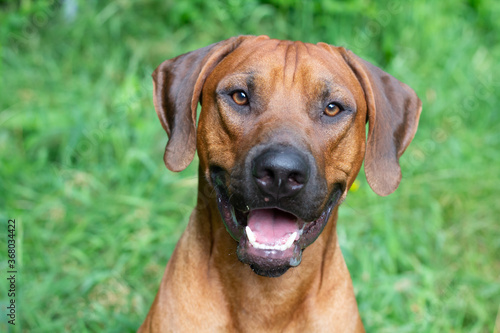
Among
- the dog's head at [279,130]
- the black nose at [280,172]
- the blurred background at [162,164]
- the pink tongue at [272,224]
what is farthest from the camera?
the blurred background at [162,164]

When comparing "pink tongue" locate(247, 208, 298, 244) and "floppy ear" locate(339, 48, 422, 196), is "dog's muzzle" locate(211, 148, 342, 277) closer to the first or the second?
"pink tongue" locate(247, 208, 298, 244)

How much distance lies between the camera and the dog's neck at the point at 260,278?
9.22 feet

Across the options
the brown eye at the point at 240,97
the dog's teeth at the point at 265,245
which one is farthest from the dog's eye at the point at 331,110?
the dog's teeth at the point at 265,245

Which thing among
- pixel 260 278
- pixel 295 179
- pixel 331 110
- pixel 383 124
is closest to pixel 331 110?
pixel 331 110

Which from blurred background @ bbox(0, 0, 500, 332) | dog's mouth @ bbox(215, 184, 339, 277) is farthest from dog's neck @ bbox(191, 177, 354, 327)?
blurred background @ bbox(0, 0, 500, 332)

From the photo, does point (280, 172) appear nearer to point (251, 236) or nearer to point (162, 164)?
point (251, 236)

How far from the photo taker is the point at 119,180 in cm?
507

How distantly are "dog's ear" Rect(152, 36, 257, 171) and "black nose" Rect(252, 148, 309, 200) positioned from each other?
23.6 inches

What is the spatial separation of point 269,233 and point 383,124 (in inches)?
33.1

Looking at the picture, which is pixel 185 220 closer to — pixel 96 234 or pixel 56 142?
pixel 96 234

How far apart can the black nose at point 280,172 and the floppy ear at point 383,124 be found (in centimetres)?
69

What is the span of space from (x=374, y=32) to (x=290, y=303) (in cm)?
438

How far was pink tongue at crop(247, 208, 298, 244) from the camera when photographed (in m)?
2.62

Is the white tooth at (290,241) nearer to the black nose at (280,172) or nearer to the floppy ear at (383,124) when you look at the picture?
the black nose at (280,172)
